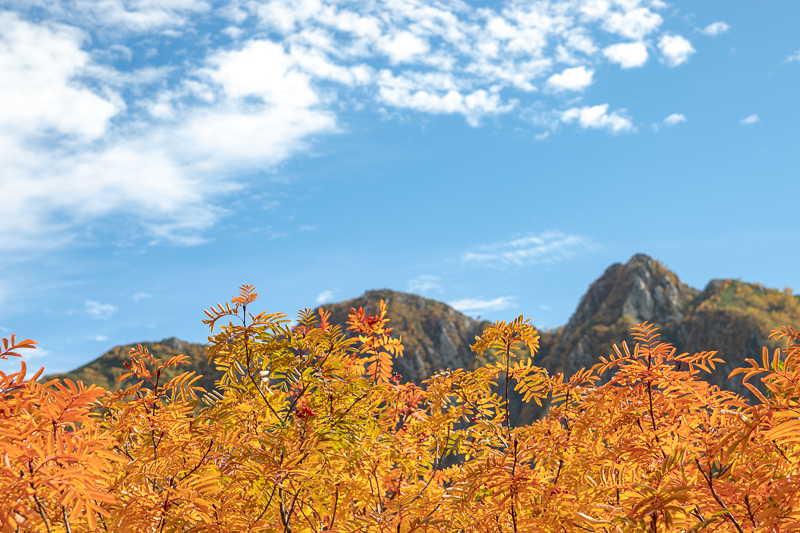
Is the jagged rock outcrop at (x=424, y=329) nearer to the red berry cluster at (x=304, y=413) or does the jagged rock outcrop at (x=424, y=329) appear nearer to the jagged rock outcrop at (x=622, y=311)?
the jagged rock outcrop at (x=622, y=311)

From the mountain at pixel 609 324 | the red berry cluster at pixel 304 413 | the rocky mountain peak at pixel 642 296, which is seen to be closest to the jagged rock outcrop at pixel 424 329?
the mountain at pixel 609 324

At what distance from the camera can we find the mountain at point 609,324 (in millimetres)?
38719

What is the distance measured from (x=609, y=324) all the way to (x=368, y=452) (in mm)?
46939

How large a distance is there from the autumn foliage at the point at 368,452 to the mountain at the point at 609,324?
106 ft

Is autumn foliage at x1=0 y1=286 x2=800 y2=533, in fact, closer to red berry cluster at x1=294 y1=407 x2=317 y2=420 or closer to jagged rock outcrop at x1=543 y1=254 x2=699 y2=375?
red berry cluster at x1=294 y1=407 x2=317 y2=420

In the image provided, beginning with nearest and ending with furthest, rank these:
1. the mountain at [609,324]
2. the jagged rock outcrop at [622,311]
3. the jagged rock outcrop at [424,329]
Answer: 1. the mountain at [609,324]
2. the jagged rock outcrop at [622,311]
3. the jagged rock outcrop at [424,329]

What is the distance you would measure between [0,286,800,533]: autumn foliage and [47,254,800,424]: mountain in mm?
32304

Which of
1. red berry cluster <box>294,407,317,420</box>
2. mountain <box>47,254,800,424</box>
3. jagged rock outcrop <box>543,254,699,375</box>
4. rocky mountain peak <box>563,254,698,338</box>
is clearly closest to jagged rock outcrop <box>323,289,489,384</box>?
mountain <box>47,254,800,424</box>

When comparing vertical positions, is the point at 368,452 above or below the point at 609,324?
below

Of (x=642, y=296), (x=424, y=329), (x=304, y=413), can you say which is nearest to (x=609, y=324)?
(x=642, y=296)

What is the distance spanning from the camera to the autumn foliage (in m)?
2.29

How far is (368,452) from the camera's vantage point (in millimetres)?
4410

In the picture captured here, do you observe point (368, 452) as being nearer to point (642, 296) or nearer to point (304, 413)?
point (304, 413)

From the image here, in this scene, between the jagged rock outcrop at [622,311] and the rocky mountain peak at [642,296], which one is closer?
the jagged rock outcrop at [622,311]
